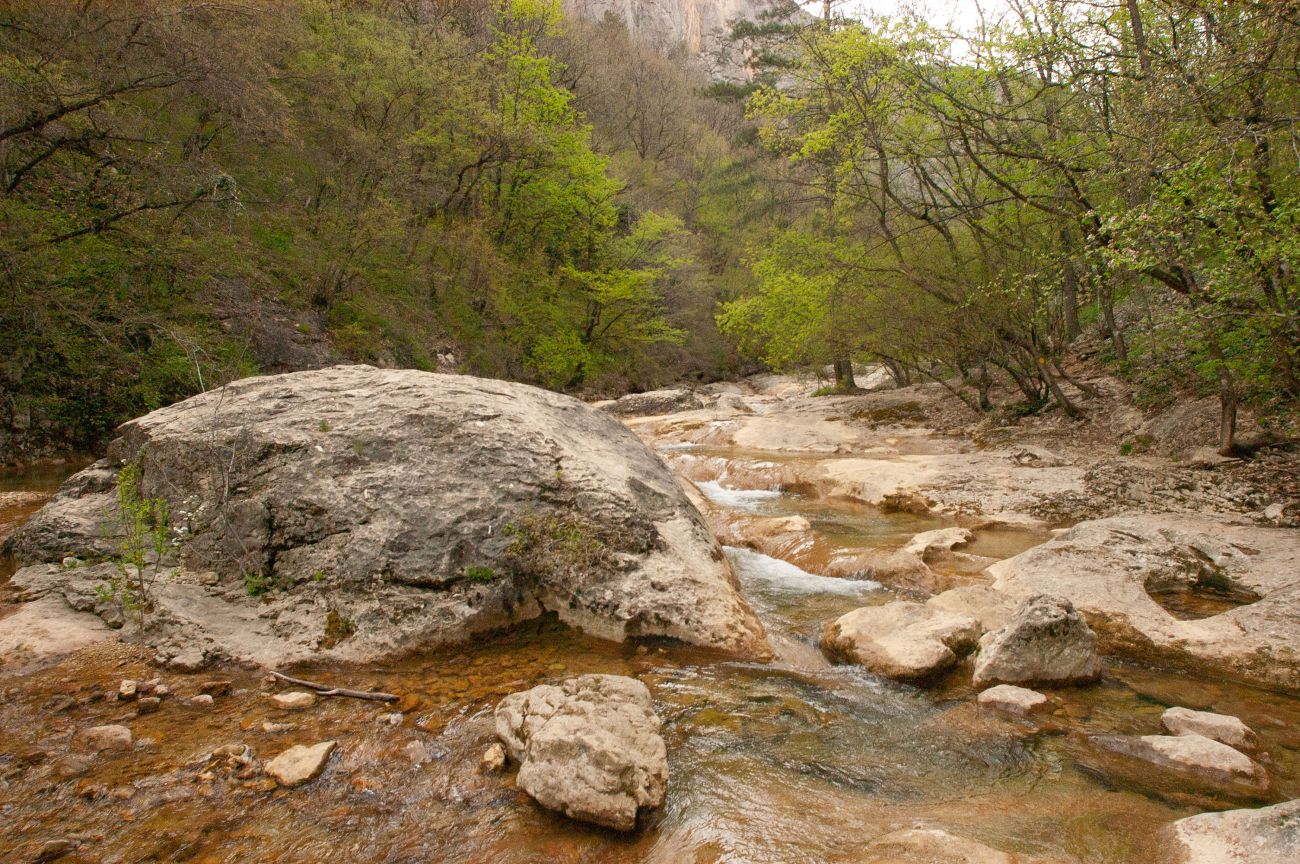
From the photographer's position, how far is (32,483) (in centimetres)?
797

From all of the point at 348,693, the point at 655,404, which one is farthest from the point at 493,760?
the point at 655,404

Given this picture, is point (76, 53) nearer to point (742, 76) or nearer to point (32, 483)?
point (32, 483)

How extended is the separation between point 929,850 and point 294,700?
10.3 feet

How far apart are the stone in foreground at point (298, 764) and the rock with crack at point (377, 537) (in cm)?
101

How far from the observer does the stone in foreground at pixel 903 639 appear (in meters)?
3.99

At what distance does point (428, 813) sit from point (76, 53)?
13307 mm

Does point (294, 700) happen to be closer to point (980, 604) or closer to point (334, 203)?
point (980, 604)

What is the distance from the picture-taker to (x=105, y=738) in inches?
111

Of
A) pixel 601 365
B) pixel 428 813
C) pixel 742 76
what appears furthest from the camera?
pixel 742 76

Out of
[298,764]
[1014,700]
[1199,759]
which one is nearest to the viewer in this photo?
[298,764]

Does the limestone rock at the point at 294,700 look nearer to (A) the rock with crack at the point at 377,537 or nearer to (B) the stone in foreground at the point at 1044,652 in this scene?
(A) the rock with crack at the point at 377,537

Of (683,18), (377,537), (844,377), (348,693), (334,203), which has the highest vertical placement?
(683,18)

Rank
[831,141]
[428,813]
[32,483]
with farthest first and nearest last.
Answer: 1. [831,141]
2. [32,483]
3. [428,813]

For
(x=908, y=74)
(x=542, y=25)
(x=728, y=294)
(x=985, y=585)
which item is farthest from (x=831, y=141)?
(x=728, y=294)
